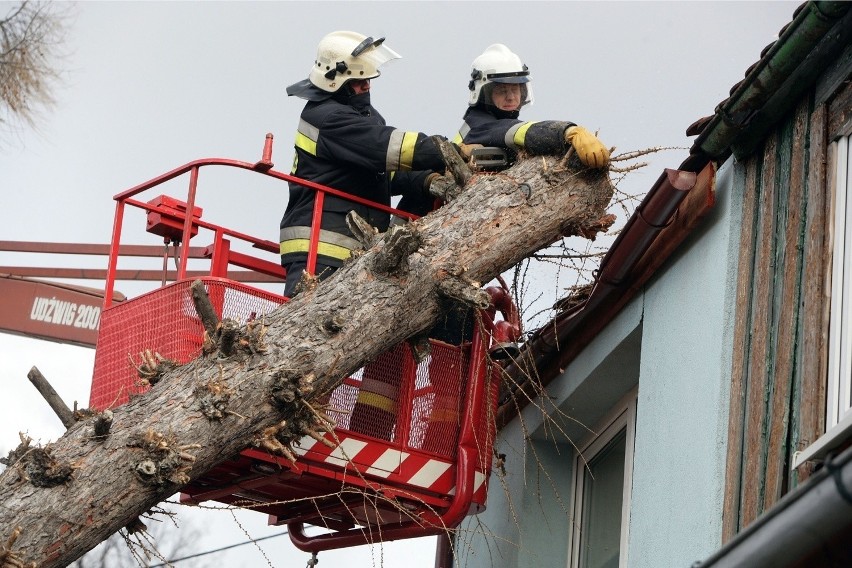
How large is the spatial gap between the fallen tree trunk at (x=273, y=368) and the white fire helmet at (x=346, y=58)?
1.11 m

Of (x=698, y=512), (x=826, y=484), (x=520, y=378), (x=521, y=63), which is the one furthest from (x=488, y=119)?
(x=826, y=484)

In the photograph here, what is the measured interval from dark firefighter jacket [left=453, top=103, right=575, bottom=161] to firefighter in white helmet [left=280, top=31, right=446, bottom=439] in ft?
0.90

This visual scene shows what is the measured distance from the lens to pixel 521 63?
7652 mm

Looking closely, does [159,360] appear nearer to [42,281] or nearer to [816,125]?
[816,125]

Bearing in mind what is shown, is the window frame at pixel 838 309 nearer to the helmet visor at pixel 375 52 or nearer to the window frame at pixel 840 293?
the window frame at pixel 840 293

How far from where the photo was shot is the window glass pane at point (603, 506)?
291 inches

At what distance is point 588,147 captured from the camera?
6605mm

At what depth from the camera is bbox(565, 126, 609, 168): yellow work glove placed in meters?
6.61

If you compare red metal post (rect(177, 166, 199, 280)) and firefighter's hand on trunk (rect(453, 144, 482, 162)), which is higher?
firefighter's hand on trunk (rect(453, 144, 482, 162))

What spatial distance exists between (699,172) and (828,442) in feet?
6.82

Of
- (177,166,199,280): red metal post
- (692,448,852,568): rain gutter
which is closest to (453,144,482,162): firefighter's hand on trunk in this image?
(177,166,199,280): red metal post

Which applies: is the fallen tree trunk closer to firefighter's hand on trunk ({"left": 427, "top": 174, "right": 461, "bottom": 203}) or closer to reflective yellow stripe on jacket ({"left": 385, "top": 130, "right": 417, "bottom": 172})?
firefighter's hand on trunk ({"left": 427, "top": 174, "right": 461, "bottom": 203})

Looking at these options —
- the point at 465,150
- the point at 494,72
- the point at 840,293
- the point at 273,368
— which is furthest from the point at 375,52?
the point at 840,293

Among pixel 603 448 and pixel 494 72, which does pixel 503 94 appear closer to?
pixel 494 72
